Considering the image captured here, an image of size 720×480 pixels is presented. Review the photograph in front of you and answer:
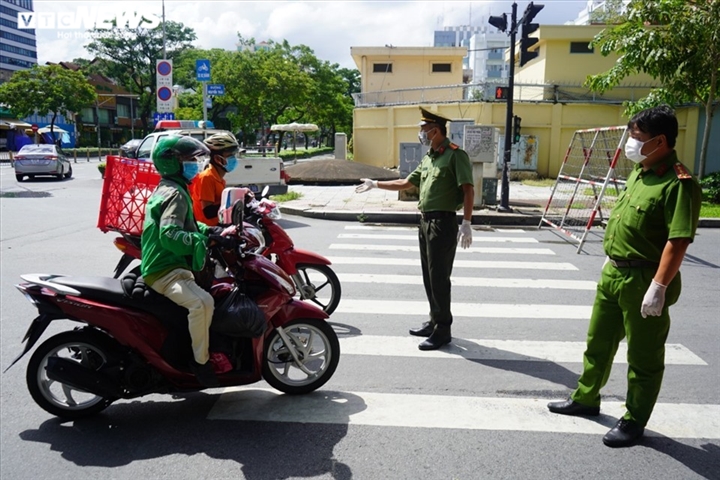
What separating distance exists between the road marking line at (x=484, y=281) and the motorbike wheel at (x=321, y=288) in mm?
848

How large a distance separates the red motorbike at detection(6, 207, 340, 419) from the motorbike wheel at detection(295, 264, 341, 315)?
1.56 metres

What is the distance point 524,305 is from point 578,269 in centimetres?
231

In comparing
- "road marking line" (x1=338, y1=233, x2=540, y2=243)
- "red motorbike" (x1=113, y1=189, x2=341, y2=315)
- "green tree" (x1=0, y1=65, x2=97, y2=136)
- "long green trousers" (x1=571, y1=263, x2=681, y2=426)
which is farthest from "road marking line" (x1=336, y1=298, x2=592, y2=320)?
"green tree" (x1=0, y1=65, x2=97, y2=136)

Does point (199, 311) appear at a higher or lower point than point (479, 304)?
higher

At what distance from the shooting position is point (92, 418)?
4023 mm

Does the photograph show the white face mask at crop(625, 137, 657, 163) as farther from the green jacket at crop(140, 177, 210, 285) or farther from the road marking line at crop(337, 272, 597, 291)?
the road marking line at crop(337, 272, 597, 291)

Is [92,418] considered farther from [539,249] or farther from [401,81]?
[401,81]

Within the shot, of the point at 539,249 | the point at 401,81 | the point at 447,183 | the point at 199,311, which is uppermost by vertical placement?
the point at 401,81

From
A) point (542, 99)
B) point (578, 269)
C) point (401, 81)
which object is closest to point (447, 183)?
point (578, 269)

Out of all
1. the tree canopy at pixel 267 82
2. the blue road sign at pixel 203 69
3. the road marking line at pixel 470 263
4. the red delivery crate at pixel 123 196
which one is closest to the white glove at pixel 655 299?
the red delivery crate at pixel 123 196

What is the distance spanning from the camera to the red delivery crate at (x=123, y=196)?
6082mm

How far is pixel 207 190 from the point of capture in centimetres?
570

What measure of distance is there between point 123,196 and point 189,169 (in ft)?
8.79

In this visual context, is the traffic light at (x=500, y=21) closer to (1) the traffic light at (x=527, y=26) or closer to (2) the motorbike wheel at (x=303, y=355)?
(1) the traffic light at (x=527, y=26)
